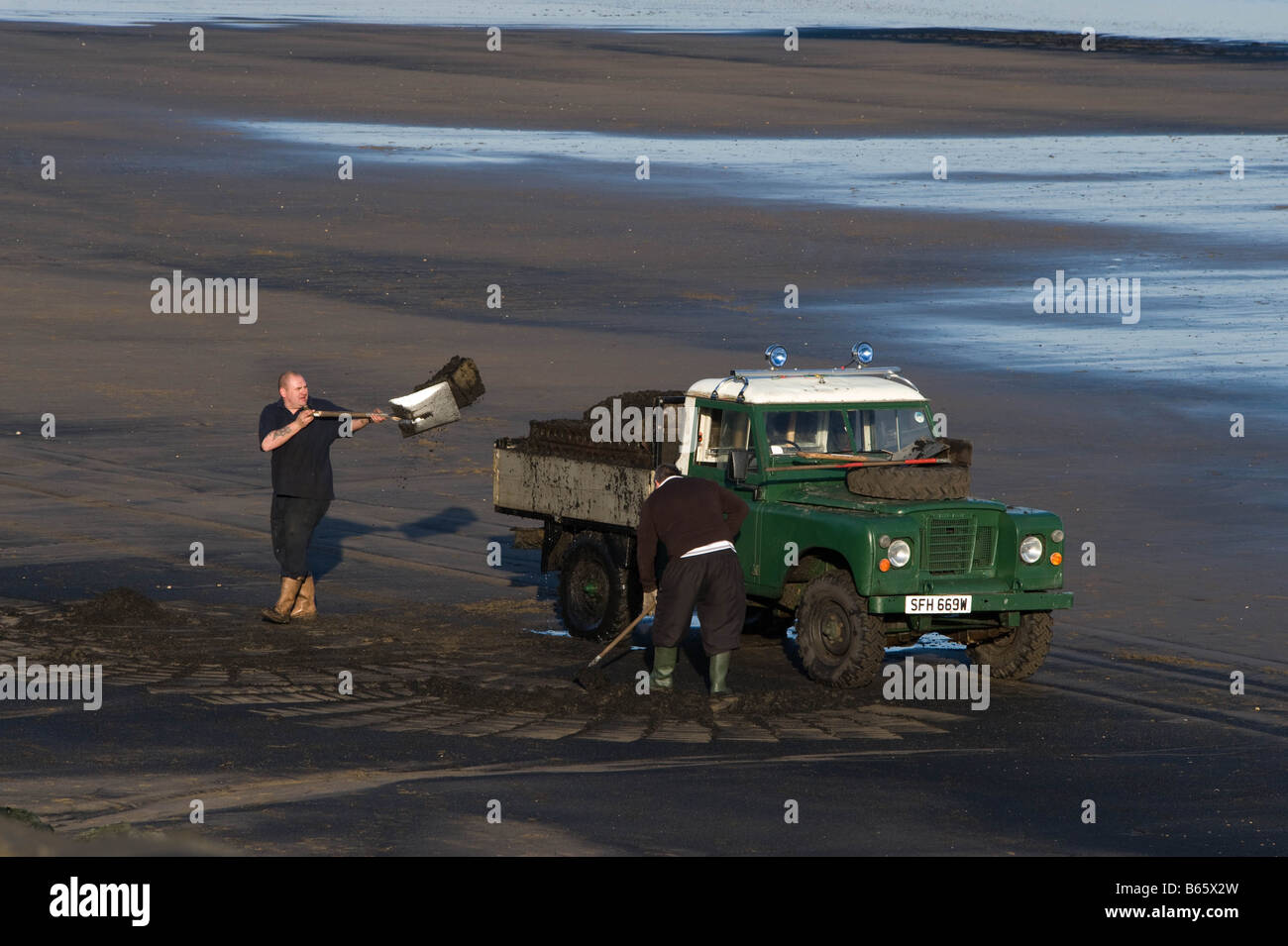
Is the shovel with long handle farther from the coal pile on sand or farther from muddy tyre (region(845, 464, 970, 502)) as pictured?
the coal pile on sand

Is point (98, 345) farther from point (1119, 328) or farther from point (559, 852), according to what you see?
point (559, 852)

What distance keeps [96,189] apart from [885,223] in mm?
16448

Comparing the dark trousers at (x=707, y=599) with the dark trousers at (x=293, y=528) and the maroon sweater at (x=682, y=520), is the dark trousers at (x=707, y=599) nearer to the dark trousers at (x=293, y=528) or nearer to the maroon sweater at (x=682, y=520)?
the maroon sweater at (x=682, y=520)

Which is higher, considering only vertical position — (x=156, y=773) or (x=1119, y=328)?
(x=1119, y=328)

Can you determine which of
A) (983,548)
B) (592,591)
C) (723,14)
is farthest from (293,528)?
(723,14)

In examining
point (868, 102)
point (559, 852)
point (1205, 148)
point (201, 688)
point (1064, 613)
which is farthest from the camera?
point (868, 102)

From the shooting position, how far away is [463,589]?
19.9m

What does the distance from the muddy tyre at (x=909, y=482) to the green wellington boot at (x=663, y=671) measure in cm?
181

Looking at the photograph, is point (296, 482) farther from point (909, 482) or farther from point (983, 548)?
point (983, 548)

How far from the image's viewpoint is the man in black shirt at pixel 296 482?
18.0m

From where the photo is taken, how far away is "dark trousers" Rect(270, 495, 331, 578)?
709 inches

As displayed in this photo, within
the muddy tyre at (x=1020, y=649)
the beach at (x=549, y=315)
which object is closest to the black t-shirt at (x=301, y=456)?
the beach at (x=549, y=315)

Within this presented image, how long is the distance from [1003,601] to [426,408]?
216 inches

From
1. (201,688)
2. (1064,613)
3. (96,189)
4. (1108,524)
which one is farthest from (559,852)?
(96,189)
